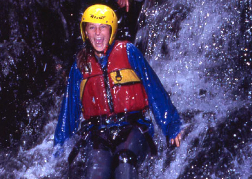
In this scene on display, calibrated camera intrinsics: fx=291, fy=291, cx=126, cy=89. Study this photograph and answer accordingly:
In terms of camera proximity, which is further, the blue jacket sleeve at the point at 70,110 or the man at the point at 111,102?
the blue jacket sleeve at the point at 70,110

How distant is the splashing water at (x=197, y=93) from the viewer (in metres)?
3.88

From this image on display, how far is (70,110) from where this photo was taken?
3.66 meters

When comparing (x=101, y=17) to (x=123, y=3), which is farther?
(x=123, y=3)

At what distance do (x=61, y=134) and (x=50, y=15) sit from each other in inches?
131

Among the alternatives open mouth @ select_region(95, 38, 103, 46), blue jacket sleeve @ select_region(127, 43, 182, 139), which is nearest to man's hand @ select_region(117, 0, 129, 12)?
open mouth @ select_region(95, 38, 103, 46)

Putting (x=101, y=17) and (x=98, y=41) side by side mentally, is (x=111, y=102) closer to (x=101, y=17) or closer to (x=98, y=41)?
(x=98, y=41)

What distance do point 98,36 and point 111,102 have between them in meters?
0.86

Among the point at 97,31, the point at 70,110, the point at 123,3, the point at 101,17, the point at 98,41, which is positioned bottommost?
the point at 70,110

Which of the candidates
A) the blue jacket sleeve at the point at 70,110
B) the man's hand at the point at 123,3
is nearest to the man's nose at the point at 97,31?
the blue jacket sleeve at the point at 70,110

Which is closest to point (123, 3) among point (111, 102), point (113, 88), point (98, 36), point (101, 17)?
point (101, 17)

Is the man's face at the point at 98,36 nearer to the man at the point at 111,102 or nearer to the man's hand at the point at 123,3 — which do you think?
the man at the point at 111,102

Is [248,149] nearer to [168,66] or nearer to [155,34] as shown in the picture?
[168,66]

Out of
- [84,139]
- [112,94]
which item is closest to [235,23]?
[112,94]

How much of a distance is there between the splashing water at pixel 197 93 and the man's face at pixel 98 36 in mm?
1601
